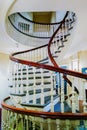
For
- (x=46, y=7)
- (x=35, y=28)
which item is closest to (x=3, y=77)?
(x=35, y=28)

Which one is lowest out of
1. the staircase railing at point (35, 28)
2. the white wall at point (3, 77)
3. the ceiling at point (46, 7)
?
the white wall at point (3, 77)

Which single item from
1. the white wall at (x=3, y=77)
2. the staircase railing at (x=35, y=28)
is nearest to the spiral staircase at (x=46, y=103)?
the white wall at (x=3, y=77)

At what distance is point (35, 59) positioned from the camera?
23.0 feet

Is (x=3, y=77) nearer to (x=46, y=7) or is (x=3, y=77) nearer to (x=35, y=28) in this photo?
(x=35, y=28)

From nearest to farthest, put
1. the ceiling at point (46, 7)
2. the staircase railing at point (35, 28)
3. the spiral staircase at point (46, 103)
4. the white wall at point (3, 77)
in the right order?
the spiral staircase at point (46, 103)
the ceiling at point (46, 7)
the white wall at point (3, 77)
the staircase railing at point (35, 28)

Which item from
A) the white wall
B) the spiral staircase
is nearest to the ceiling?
the spiral staircase

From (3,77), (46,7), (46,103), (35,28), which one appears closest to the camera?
(46,103)

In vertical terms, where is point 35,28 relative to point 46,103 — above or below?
above

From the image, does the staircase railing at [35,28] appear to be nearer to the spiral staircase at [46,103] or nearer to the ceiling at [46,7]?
the ceiling at [46,7]

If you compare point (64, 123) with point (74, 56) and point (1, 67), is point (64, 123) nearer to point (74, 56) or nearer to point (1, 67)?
point (74, 56)

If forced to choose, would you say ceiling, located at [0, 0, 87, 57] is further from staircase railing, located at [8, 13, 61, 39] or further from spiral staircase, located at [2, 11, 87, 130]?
staircase railing, located at [8, 13, 61, 39]

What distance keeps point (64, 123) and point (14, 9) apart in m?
2.62

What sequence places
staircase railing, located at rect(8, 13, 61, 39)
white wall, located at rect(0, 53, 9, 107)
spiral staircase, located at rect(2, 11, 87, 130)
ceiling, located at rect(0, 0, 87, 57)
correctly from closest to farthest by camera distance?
spiral staircase, located at rect(2, 11, 87, 130) → ceiling, located at rect(0, 0, 87, 57) → white wall, located at rect(0, 53, 9, 107) → staircase railing, located at rect(8, 13, 61, 39)

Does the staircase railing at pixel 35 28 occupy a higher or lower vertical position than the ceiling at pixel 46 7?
higher
